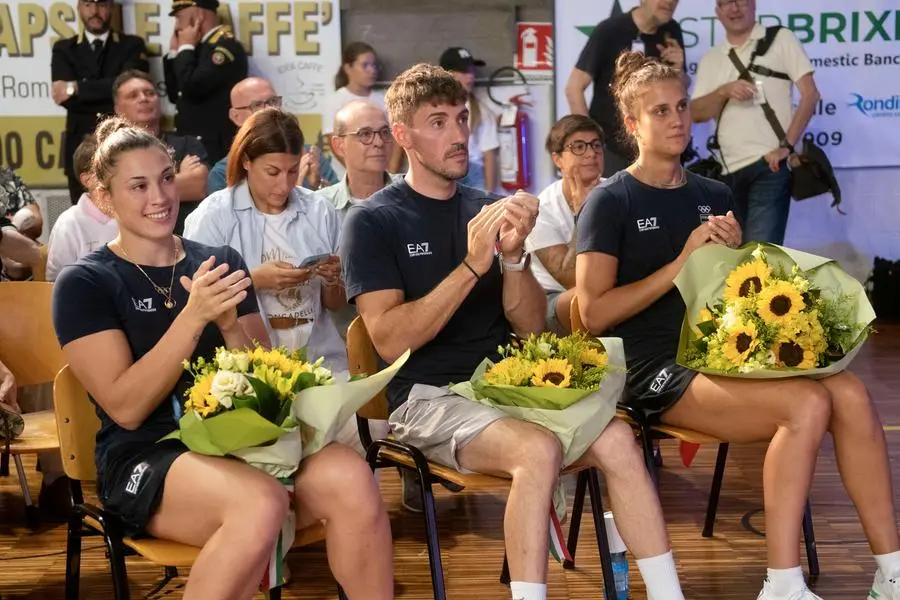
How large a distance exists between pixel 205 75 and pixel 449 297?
4.45 metres

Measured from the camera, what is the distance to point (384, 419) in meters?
3.38

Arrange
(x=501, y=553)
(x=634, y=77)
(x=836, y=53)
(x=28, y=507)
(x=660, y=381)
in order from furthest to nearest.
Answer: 1. (x=836, y=53)
2. (x=28, y=507)
3. (x=501, y=553)
4. (x=634, y=77)
5. (x=660, y=381)

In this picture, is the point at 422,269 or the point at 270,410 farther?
the point at 422,269

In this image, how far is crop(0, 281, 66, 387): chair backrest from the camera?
12.4 feet

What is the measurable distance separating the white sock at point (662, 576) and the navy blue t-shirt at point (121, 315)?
118 cm

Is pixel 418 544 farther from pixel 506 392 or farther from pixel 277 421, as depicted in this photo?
pixel 277 421

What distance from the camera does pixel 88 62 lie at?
7.41 meters

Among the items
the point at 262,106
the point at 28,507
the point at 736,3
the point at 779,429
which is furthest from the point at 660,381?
the point at 736,3

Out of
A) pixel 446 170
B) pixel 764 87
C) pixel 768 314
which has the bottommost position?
pixel 768 314

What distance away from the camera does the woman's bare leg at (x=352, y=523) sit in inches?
106

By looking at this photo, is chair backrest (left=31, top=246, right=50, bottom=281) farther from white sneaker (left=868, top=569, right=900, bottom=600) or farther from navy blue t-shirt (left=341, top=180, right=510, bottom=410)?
white sneaker (left=868, top=569, right=900, bottom=600)

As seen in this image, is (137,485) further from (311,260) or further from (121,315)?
(311,260)

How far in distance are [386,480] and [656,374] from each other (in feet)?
4.97

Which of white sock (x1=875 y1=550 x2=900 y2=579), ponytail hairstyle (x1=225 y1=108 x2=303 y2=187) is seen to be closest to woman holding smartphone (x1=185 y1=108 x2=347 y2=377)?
ponytail hairstyle (x1=225 y1=108 x2=303 y2=187)
